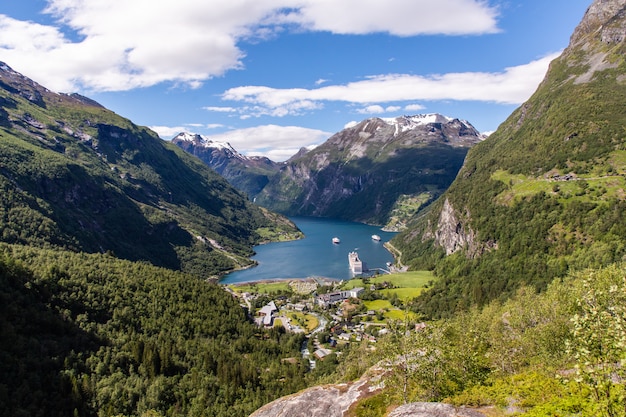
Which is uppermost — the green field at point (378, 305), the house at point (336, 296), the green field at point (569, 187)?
the green field at point (569, 187)

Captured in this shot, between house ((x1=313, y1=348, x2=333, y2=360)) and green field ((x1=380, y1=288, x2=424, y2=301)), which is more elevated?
green field ((x1=380, y1=288, x2=424, y2=301))

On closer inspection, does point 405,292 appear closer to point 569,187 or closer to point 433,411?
point 569,187

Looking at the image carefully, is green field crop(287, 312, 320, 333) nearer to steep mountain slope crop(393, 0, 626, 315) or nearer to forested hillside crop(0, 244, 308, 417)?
forested hillside crop(0, 244, 308, 417)

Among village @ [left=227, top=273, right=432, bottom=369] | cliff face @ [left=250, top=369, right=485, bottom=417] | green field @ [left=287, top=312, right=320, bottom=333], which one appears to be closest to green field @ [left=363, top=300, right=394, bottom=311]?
village @ [left=227, top=273, right=432, bottom=369]

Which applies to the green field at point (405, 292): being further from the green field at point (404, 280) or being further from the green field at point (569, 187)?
the green field at point (569, 187)

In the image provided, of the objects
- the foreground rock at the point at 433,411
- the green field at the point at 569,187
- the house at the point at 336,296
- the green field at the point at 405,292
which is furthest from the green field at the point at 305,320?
the foreground rock at the point at 433,411

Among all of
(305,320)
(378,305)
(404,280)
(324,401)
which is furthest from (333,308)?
(324,401)
